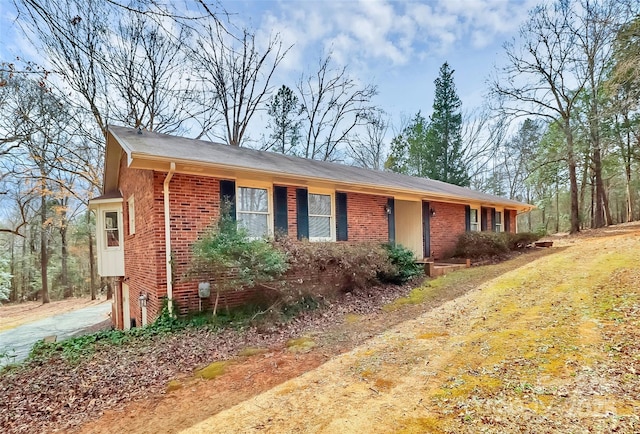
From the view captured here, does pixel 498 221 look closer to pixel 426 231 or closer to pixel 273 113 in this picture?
pixel 426 231

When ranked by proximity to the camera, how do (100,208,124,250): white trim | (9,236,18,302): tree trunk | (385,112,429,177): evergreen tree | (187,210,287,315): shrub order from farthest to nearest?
(385,112,429,177): evergreen tree, (9,236,18,302): tree trunk, (100,208,124,250): white trim, (187,210,287,315): shrub

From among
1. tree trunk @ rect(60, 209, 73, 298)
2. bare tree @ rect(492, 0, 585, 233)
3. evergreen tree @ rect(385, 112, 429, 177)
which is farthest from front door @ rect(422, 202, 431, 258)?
tree trunk @ rect(60, 209, 73, 298)

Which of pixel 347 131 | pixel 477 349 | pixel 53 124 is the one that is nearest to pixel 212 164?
pixel 477 349

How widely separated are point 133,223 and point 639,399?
10167 mm

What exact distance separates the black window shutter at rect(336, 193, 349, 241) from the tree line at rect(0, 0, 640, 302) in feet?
16.7

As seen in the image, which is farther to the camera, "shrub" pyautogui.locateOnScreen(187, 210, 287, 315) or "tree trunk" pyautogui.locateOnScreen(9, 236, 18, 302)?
"tree trunk" pyautogui.locateOnScreen(9, 236, 18, 302)

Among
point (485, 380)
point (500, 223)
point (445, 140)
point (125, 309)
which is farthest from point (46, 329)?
point (445, 140)

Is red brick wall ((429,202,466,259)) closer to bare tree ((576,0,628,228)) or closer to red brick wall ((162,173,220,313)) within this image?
bare tree ((576,0,628,228))

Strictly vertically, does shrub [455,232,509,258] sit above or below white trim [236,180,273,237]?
below

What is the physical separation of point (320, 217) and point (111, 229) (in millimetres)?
6553

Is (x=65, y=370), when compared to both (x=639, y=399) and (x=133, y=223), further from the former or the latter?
(x=639, y=399)

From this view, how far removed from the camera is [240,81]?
20031 millimetres

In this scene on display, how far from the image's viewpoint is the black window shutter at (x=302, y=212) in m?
8.95

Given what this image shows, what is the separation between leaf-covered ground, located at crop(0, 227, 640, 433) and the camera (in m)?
2.88
